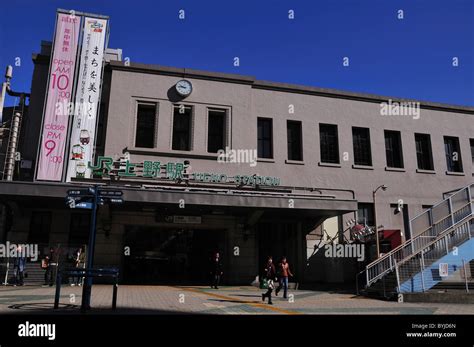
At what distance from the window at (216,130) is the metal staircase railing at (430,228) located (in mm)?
10153

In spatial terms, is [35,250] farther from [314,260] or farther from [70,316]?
[314,260]

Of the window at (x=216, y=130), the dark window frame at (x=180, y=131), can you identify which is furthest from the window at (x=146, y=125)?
the window at (x=216, y=130)

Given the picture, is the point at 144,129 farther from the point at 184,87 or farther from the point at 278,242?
the point at 278,242

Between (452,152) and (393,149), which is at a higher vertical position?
(452,152)

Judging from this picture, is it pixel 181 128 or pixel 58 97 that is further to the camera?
pixel 181 128

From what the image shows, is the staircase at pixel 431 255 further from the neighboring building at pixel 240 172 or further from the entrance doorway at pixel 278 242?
the entrance doorway at pixel 278 242

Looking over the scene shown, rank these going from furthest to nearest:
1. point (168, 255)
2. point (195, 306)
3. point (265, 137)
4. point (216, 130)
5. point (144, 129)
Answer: point (265, 137), point (216, 130), point (144, 129), point (168, 255), point (195, 306)

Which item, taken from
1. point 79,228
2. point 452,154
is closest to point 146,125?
point 79,228

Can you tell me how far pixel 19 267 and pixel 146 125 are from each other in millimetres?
9203

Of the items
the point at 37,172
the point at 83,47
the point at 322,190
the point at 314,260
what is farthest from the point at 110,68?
the point at 314,260

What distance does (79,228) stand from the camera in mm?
19875

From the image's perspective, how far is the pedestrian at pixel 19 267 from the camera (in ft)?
59.3

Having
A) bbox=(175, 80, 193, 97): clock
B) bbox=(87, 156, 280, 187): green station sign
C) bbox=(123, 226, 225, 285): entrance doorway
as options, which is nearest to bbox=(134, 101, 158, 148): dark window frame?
bbox=(175, 80, 193, 97): clock

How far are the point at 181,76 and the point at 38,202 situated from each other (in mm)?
9824
